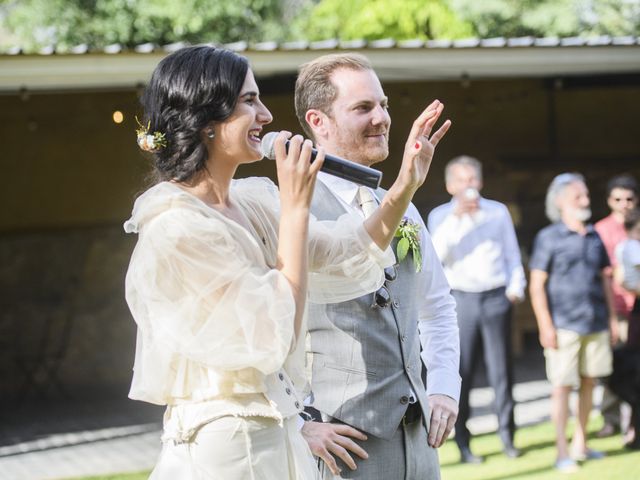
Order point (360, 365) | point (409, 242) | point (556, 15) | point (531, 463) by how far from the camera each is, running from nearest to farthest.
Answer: point (360, 365)
point (409, 242)
point (531, 463)
point (556, 15)

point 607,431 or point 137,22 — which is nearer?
point 607,431

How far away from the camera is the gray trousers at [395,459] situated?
301cm

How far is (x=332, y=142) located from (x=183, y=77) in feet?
2.81

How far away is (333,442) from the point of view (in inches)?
115

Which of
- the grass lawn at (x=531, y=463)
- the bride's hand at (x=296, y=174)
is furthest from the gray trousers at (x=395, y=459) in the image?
the grass lawn at (x=531, y=463)

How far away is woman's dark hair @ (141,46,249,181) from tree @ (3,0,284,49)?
2174cm

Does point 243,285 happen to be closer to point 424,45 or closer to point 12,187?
point 424,45

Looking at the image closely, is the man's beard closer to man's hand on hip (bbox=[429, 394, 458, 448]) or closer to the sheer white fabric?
man's hand on hip (bbox=[429, 394, 458, 448])

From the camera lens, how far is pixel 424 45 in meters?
8.95

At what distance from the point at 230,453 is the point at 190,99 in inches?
33.0

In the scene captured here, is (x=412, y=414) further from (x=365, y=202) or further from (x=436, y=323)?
(x=365, y=202)

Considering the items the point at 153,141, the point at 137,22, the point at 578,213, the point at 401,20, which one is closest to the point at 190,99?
the point at 153,141

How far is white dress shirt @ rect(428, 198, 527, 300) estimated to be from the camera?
7.73 m

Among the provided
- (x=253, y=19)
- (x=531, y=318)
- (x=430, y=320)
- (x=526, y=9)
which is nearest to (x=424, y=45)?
(x=531, y=318)
